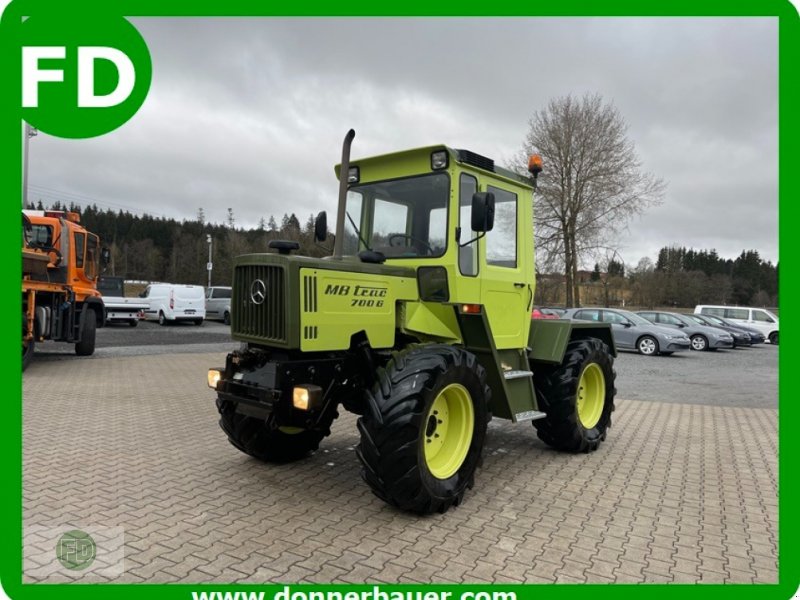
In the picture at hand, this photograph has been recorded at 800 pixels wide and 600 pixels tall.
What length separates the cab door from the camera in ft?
17.3

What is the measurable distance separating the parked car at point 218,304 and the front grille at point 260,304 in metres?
25.3

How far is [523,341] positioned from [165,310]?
2246cm

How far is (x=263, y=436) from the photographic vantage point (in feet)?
16.6

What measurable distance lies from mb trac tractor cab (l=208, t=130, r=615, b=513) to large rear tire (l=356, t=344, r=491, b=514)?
1 cm

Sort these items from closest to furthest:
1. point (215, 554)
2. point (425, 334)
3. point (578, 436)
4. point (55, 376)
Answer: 1. point (215, 554)
2. point (425, 334)
3. point (578, 436)
4. point (55, 376)

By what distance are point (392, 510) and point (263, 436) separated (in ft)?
4.86

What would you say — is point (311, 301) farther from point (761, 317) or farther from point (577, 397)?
point (761, 317)

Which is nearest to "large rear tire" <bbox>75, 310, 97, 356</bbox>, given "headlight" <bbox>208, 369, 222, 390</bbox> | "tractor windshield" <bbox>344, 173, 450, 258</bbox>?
"headlight" <bbox>208, 369, 222, 390</bbox>

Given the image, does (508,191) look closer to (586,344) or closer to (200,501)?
(586,344)

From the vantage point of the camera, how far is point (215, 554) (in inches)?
137

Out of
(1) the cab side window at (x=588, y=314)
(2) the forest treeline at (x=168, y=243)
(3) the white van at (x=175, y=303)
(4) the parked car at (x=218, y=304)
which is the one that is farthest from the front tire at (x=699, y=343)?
(2) the forest treeline at (x=168, y=243)

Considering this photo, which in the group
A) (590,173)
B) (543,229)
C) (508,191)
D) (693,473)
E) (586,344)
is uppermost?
(590,173)

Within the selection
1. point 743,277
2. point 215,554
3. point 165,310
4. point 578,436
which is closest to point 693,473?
point 578,436

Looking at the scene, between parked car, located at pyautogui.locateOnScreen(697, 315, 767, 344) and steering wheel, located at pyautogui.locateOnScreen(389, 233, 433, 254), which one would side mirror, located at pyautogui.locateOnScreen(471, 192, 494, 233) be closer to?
steering wheel, located at pyautogui.locateOnScreen(389, 233, 433, 254)
